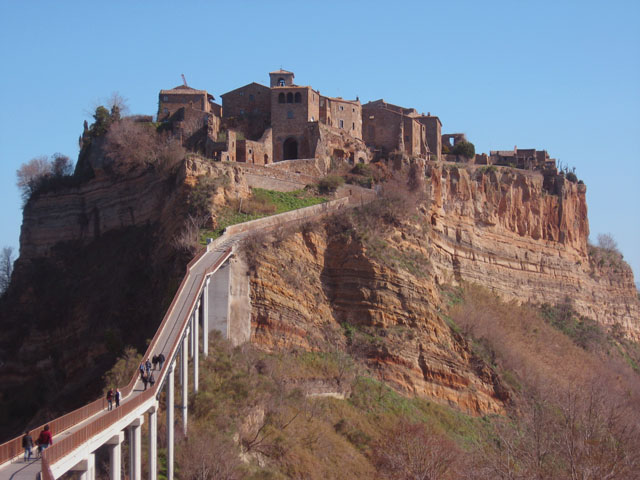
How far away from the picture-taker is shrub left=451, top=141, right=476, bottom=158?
5988 centimetres

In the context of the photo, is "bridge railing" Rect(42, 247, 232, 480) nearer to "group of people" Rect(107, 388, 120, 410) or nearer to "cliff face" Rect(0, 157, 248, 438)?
"group of people" Rect(107, 388, 120, 410)

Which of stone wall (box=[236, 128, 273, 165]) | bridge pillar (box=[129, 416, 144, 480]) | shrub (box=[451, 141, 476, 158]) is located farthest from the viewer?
shrub (box=[451, 141, 476, 158])

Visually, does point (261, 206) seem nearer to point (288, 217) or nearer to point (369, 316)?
point (288, 217)

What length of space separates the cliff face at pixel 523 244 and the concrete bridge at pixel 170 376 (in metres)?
9.44

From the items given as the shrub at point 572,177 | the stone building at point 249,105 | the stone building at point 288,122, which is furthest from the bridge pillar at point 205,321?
the shrub at point 572,177

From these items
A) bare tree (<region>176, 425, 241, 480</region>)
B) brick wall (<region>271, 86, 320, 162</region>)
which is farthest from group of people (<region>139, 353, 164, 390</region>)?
brick wall (<region>271, 86, 320, 162</region>)

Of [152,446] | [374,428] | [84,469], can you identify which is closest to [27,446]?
[84,469]

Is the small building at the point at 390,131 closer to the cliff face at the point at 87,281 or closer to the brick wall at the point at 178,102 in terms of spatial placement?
the brick wall at the point at 178,102

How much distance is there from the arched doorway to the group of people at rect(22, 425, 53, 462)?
112 ft

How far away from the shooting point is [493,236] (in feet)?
181

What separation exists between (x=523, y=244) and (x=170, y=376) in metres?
37.0

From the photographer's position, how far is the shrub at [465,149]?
2357 inches

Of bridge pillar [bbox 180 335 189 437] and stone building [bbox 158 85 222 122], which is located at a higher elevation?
stone building [bbox 158 85 222 122]

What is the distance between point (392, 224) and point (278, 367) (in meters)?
11.7
